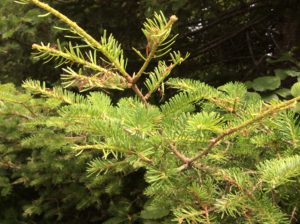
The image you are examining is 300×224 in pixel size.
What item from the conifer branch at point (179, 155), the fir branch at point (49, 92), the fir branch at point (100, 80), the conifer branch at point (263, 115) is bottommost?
the conifer branch at point (179, 155)

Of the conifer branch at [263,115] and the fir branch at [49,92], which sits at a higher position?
the fir branch at [49,92]

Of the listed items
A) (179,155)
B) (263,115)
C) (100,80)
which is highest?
(100,80)

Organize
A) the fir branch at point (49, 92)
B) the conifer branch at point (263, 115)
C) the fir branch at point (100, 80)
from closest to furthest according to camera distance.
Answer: the conifer branch at point (263, 115)
the fir branch at point (100, 80)
the fir branch at point (49, 92)

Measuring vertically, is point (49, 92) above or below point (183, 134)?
above

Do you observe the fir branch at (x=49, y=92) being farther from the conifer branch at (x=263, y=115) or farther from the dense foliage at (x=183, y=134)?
the conifer branch at (x=263, y=115)

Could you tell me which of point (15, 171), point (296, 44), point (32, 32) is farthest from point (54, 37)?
point (296, 44)

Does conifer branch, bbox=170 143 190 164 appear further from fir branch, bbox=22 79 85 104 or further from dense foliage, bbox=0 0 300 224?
fir branch, bbox=22 79 85 104

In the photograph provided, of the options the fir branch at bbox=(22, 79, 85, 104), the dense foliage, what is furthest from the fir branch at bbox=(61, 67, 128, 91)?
the fir branch at bbox=(22, 79, 85, 104)

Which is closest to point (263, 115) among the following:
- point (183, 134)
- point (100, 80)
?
point (183, 134)

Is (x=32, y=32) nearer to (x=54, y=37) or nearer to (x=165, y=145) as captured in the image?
(x=54, y=37)

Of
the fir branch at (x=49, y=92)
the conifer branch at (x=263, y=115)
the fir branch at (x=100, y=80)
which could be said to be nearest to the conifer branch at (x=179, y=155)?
the conifer branch at (x=263, y=115)

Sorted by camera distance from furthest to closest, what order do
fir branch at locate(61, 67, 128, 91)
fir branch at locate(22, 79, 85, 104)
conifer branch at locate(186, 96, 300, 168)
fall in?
1. fir branch at locate(22, 79, 85, 104)
2. fir branch at locate(61, 67, 128, 91)
3. conifer branch at locate(186, 96, 300, 168)

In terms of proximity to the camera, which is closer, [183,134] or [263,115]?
[263,115]

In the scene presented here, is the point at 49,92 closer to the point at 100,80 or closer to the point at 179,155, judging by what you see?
the point at 100,80
